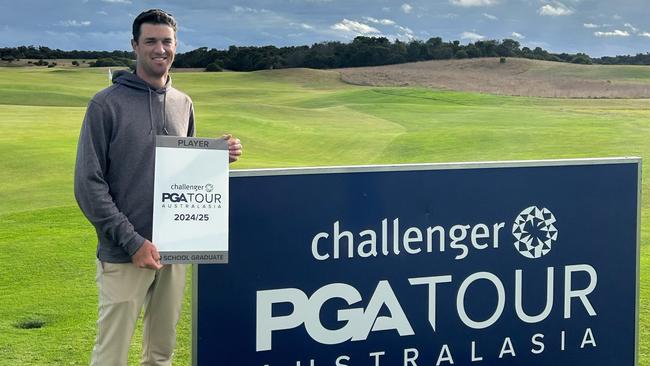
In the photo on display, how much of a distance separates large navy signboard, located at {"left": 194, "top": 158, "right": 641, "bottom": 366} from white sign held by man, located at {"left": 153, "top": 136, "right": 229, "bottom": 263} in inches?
3.7

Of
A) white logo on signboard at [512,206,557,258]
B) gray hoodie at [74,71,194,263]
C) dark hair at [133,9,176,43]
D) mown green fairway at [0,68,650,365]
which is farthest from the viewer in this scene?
mown green fairway at [0,68,650,365]

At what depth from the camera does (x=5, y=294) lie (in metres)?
6.93

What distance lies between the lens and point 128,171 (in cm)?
346

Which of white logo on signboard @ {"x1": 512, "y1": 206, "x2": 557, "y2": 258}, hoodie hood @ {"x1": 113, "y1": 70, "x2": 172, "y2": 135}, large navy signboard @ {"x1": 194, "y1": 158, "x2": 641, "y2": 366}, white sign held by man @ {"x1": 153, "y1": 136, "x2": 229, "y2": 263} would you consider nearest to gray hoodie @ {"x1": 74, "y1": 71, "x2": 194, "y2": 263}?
hoodie hood @ {"x1": 113, "y1": 70, "x2": 172, "y2": 135}

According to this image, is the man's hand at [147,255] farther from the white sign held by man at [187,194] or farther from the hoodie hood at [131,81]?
the hoodie hood at [131,81]

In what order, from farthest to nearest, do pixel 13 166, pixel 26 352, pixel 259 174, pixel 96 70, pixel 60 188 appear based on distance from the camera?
pixel 96 70
pixel 13 166
pixel 60 188
pixel 26 352
pixel 259 174

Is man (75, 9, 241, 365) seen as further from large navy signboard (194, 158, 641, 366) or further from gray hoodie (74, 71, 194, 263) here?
large navy signboard (194, 158, 641, 366)

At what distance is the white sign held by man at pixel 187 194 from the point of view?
129 inches

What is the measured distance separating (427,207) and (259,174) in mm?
742

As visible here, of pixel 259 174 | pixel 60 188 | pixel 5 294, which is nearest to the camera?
pixel 259 174

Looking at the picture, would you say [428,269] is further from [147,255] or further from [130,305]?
[130,305]

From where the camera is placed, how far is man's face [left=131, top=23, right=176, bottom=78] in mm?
3477

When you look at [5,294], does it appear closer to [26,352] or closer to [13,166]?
[26,352]

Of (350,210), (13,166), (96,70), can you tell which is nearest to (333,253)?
(350,210)
